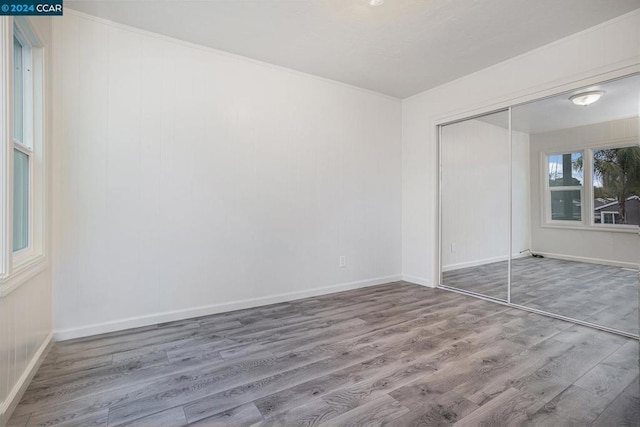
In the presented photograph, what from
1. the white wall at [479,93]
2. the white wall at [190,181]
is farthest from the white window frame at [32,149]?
the white wall at [479,93]

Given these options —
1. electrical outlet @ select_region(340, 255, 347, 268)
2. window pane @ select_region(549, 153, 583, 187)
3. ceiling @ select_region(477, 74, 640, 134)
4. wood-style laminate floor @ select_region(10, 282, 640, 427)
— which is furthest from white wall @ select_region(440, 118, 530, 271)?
electrical outlet @ select_region(340, 255, 347, 268)

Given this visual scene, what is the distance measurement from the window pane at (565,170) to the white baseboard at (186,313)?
245cm

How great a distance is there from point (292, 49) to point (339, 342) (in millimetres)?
2785

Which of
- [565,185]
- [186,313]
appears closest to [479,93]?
[565,185]

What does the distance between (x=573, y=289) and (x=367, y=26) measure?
325 cm

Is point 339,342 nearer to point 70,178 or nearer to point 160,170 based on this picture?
point 160,170

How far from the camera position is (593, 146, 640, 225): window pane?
2.57 m

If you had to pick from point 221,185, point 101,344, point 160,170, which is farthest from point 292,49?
point 101,344

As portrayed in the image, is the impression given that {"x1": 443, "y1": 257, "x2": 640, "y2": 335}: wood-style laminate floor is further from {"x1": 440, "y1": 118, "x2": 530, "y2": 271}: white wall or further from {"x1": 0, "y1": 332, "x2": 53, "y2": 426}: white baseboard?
{"x1": 0, "y1": 332, "x2": 53, "y2": 426}: white baseboard

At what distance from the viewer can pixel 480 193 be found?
13.0 feet

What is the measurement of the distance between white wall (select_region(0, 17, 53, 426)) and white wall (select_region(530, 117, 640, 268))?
430cm

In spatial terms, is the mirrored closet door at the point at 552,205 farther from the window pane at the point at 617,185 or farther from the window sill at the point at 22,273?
the window sill at the point at 22,273

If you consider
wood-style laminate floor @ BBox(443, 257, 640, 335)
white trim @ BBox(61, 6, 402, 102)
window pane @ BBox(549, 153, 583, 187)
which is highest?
white trim @ BBox(61, 6, 402, 102)

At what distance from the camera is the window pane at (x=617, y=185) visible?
2.57m
